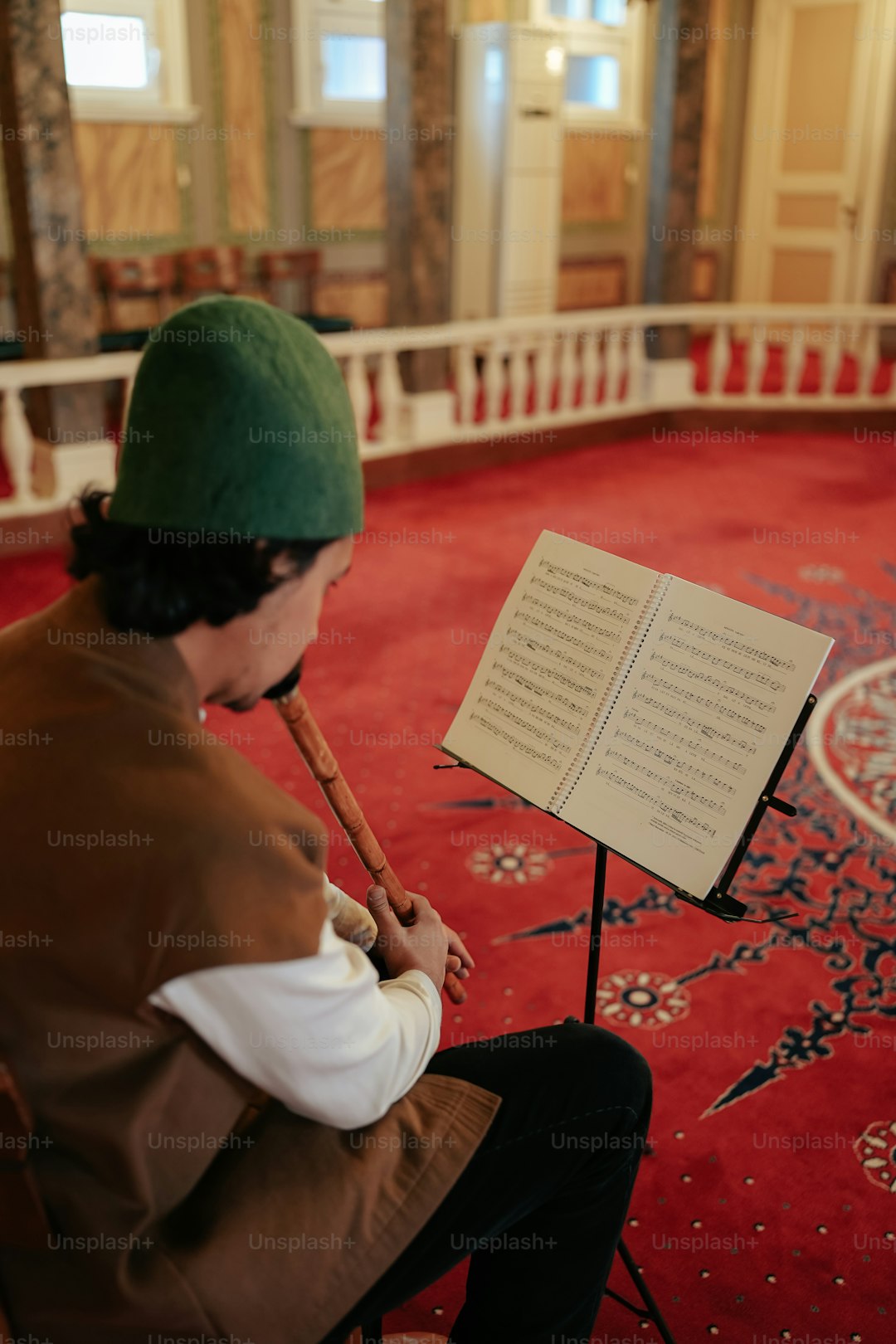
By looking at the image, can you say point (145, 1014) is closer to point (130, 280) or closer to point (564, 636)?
point (564, 636)

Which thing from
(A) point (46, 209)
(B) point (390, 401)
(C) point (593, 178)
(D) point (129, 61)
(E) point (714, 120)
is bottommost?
(B) point (390, 401)

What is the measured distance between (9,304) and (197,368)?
22.9 feet

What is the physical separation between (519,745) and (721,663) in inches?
12.8

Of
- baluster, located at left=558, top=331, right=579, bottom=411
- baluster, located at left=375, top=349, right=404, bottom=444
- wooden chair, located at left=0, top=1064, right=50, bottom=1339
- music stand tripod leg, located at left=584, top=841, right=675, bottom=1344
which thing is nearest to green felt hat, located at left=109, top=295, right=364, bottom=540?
wooden chair, located at left=0, top=1064, right=50, bottom=1339

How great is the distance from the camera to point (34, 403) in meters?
5.23

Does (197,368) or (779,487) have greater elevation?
(197,368)

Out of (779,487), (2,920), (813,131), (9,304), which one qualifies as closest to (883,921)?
(2,920)

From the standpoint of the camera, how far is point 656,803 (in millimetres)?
1588

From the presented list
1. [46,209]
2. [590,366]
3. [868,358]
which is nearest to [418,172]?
[590,366]

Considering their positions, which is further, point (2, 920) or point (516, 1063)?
point (516, 1063)

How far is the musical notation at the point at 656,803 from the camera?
1541mm

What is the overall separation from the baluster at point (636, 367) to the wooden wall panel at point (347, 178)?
227 cm

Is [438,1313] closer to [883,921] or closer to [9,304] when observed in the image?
[883,921]

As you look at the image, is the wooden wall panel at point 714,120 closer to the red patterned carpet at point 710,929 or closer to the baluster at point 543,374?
the baluster at point 543,374
